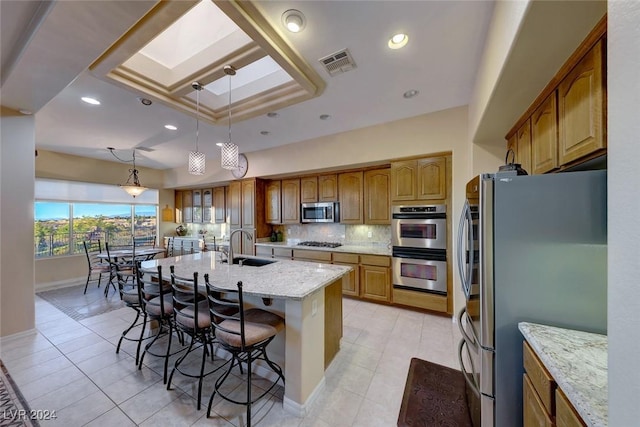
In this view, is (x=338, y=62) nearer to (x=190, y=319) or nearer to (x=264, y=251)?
(x=190, y=319)

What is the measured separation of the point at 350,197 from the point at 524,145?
2.48 metres

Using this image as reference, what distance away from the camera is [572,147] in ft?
4.39

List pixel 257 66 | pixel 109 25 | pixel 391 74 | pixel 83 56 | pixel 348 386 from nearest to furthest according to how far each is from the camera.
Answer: pixel 109 25 → pixel 83 56 → pixel 348 386 → pixel 391 74 → pixel 257 66

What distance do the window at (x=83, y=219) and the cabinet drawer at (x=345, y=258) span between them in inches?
192

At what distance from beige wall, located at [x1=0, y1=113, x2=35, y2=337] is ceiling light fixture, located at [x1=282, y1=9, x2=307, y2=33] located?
11.2 feet

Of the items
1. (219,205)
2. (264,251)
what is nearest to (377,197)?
(264,251)

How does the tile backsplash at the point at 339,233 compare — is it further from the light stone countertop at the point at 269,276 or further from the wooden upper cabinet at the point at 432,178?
the light stone countertop at the point at 269,276

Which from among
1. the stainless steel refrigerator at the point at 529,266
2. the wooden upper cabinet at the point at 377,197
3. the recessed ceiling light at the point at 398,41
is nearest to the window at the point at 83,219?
the wooden upper cabinet at the point at 377,197

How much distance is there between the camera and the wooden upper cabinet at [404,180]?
11.1 ft

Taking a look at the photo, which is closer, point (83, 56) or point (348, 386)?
point (83, 56)

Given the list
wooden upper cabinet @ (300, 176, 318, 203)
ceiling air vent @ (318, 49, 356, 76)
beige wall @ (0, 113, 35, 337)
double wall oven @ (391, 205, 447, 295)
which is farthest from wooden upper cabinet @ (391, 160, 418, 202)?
beige wall @ (0, 113, 35, 337)

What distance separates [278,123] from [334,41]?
69.9 inches

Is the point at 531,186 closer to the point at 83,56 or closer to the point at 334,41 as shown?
the point at 334,41

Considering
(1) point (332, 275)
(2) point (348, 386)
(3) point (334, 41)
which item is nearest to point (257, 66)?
(3) point (334, 41)
